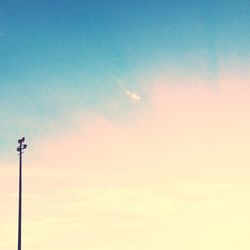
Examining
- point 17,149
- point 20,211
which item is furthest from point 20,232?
point 17,149

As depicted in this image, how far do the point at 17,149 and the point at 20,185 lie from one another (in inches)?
112

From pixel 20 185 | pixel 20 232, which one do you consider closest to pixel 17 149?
pixel 20 185

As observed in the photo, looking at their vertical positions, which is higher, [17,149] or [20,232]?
[17,149]

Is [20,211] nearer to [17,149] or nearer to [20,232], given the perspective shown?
[20,232]

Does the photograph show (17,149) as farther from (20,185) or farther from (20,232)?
(20,232)

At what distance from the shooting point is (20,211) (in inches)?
1891

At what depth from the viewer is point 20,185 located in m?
48.7

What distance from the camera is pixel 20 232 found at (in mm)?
47312

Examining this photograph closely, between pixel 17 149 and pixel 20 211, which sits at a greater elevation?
pixel 17 149

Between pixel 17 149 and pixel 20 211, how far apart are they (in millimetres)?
4781

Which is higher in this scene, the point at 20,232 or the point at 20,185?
the point at 20,185

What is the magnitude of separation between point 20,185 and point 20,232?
351 cm
